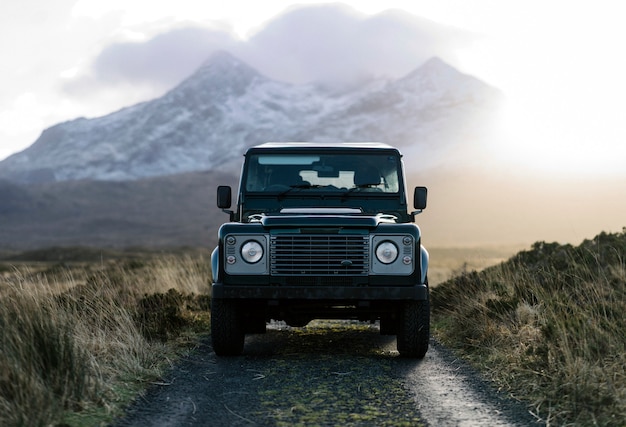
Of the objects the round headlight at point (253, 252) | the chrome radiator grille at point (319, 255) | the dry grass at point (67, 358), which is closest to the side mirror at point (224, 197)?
the round headlight at point (253, 252)

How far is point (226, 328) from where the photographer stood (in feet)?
26.4

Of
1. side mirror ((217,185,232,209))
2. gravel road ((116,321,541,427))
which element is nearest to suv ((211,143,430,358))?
side mirror ((217,185,232,209))

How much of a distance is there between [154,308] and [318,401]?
17.0 feet

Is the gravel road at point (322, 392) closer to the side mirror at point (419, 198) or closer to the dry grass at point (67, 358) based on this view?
the dry grass at point (67, 358)

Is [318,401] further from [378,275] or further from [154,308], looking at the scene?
[154,308]

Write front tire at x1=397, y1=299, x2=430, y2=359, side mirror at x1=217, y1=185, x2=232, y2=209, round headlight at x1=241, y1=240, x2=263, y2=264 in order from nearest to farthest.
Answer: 1. round headlight at x1=241, y1=240, x2=263, y2=264
2. front tire at x1=397, y1=299, x2=430, y2=359
3. side mirror at x1=217, y1=185, x2=232, y2=209

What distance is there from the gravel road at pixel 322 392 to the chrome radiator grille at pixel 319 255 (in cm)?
97

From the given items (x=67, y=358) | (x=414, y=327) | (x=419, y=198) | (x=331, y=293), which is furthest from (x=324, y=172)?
(x=67, y=358)

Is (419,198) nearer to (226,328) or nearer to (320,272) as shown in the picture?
(320,272)

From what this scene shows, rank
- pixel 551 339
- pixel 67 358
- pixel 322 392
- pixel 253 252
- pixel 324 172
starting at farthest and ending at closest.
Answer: pixel 324 172 < pixel 253 252 < pixel 551 339 < pixel 322 392 < pixel 67 358

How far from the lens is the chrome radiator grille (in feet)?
25.1

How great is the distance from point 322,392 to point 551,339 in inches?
92.4

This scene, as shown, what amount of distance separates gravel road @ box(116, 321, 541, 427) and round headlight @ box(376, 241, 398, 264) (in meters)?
1.09

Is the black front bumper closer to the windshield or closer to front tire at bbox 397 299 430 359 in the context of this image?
front tire at bbox 397 299 430 359
